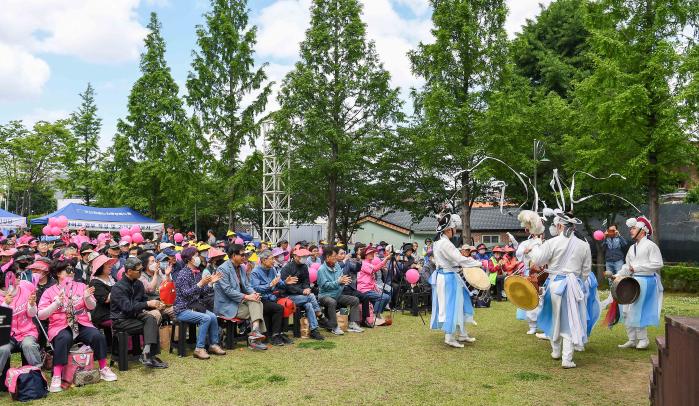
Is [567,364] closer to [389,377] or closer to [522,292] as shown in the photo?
[522,292]

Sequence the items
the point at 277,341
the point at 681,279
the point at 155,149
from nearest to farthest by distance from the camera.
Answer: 1. the point at 277,341
2. the point at 681,279
3. the point at 155,149

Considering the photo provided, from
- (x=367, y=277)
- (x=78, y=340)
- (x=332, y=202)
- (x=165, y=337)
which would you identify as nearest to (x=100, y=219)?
(x=332, y=202)

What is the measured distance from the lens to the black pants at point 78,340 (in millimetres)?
6180

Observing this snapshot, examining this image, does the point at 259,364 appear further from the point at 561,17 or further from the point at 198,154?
the point at 561,17

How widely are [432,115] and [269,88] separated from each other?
967 centimetres

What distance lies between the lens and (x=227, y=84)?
87.8ft

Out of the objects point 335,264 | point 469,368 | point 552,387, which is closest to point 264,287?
point 335,264

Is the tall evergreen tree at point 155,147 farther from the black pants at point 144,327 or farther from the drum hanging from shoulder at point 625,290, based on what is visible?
the drum hanging from shoulder at point 625,290

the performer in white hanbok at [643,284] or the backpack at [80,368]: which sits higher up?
the performer in white hanbok at [643,284]

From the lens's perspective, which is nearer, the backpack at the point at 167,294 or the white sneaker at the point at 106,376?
the white sneaker at the point at 106,376

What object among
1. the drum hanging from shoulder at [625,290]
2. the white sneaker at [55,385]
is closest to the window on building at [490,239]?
the drum hanging from shoulder at [625,290]

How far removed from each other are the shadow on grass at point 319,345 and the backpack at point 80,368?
3272 millimetres

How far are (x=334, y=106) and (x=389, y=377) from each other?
18.8 m

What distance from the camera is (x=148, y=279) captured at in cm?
867
